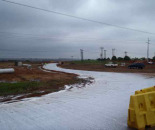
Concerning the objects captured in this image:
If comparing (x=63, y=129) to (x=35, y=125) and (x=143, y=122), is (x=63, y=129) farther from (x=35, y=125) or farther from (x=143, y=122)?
(x=143, y=122)

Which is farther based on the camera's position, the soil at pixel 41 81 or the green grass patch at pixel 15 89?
the green grass patch at pixel 15 89

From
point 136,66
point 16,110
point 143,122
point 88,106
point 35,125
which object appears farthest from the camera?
point 136,66

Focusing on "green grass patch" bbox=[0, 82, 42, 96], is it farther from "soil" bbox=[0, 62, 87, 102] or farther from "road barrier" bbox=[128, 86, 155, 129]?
"road barrier" bbox=[128, 86, 155, 129]

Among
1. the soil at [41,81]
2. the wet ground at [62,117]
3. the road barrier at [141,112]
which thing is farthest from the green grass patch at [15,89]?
the road barrier at [141,112]

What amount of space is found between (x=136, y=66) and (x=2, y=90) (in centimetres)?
3372

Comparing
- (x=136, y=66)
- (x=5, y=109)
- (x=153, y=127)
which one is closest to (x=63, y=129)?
(x=153, y=127)

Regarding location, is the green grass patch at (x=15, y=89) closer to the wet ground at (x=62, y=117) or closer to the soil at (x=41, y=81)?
the soil at (x=41, y=81)

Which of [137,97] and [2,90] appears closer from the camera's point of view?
[137,97]

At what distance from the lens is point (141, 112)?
4.71 metres

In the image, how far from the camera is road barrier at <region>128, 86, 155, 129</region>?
4.65 meters

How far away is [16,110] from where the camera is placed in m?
7.17

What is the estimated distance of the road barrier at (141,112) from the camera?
4.65 m

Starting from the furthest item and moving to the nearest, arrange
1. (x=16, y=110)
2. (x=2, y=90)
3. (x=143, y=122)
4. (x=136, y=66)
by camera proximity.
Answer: (x=136, y=66)
(x=2, y=90)
(x=16, y=110)
(x=143, y=122)

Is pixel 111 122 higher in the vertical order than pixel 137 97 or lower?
lower
